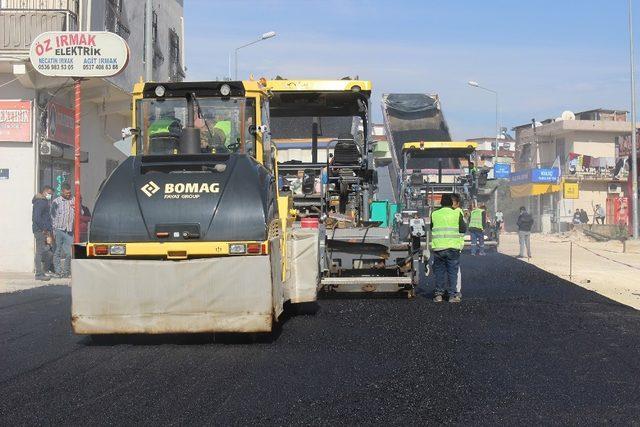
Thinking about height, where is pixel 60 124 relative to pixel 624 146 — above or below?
below

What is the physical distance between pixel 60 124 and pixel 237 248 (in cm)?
1304

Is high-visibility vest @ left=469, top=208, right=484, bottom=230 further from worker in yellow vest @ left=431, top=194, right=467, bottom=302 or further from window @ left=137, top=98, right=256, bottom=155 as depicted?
window @ left=137, top=98, right=256, bottom=155

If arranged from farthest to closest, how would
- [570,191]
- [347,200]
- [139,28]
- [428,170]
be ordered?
[570,191] < [139,28] < [428,170] < [347,200]

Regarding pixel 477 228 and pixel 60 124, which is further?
pixel 477 228

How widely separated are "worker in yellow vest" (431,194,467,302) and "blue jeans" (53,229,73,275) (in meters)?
7.33

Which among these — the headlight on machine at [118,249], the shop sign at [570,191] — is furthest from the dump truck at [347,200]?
the shop sign at [570,191]

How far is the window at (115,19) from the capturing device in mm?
19891

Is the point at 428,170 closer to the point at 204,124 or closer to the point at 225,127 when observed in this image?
the point at 225,127

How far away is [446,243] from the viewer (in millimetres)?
12250

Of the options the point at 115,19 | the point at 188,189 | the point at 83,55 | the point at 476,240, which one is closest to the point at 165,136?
the point at 188,189

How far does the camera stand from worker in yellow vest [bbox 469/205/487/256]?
23094 millimetres

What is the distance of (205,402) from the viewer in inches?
218

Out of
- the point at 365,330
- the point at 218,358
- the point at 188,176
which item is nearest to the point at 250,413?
the point at 218,358

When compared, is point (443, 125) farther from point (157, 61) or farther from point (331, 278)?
point (331, 278)
